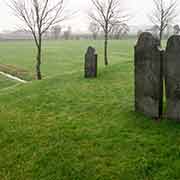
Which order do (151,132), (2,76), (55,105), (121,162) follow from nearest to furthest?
1. (121,162)
2. (151,132)
3. (55,105)
4. (2,76)

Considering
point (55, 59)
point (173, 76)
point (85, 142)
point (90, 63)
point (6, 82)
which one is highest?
point (55, 59)

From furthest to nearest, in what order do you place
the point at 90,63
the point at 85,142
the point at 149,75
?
the point at 90,63, the point at 149,75, the point at 85,142

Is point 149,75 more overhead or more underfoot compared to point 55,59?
more underfoot

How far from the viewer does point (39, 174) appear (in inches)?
149

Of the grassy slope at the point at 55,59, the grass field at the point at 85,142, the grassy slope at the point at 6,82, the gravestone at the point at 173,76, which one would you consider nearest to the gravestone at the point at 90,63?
the grass field at the point at 85,142

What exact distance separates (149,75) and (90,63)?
6.17 metres

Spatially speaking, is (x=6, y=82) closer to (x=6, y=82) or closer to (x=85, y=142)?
(x=6, y=82)

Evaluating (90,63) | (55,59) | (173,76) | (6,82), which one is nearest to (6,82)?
(6,82)

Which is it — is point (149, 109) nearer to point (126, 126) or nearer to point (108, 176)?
point (126, 126)

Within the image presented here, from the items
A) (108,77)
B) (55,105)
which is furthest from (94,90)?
(108,77)

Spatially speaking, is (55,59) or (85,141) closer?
(85,141)

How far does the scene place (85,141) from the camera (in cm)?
469

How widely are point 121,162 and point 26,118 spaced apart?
3096 millimetres

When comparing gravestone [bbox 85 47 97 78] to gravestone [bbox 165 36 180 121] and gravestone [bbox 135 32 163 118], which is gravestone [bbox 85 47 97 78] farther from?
gravestone [bbox 165 36 180 121]
